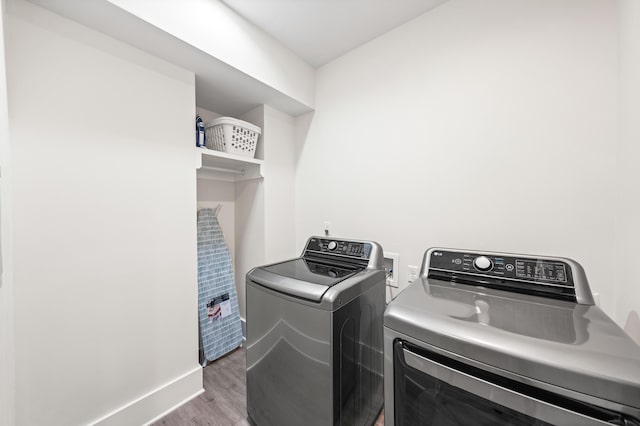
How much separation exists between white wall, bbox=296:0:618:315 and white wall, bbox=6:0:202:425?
1230mm

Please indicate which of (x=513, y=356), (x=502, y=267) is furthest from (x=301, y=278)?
(x=502, y=267)

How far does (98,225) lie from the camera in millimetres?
1207

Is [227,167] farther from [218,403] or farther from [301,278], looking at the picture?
[218,403]

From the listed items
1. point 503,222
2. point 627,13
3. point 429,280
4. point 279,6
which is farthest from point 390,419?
point 279,6

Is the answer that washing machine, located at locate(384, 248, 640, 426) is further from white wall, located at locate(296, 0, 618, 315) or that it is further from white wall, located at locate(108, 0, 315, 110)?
white wall, located at locate(108, 0, 315, 110)

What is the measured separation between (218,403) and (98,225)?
52.3 inches

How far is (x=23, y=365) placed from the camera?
1023 mm

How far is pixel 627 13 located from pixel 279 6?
5.47 feet

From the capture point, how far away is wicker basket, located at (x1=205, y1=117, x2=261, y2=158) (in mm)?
1771

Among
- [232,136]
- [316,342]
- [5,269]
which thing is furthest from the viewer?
[232,136]

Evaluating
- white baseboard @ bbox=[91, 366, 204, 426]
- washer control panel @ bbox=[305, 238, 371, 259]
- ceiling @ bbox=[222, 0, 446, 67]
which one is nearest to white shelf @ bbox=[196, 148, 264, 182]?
washer control panel @ bbox=[305, 238, 371, 259]

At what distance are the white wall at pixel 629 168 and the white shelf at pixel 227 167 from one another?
2026mm

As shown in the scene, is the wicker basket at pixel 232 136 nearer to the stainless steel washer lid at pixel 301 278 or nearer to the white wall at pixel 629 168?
the stainless steel washer lid at pixel 301 278

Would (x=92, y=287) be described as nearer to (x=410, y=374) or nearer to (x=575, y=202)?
(x=410, y=374)
